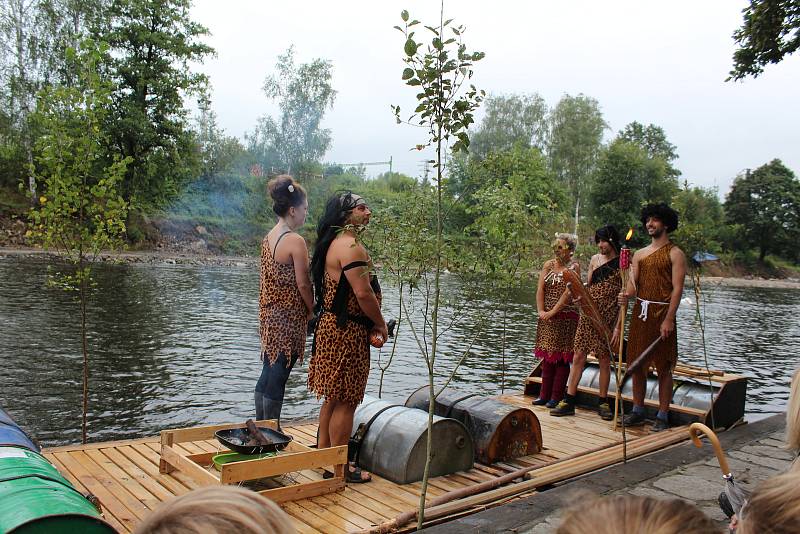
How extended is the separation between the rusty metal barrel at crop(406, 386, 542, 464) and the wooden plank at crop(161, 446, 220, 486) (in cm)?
222

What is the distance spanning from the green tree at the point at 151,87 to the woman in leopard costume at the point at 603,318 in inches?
1270

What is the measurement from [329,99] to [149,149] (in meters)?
18.7

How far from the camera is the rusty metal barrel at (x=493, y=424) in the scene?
18.3 feet

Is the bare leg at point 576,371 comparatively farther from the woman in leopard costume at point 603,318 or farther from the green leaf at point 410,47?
the green leaf at point 410,47

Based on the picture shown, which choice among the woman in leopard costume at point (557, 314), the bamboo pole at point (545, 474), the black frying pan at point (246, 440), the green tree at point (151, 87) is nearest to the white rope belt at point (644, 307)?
the woman in leopard costume at point (557, 314)

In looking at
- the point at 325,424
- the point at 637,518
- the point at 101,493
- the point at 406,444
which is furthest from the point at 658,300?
the point at 637,518

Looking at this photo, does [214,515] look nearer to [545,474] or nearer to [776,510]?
[776,510]

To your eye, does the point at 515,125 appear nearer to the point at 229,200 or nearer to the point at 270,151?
the point at 270,151

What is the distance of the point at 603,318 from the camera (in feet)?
23.7

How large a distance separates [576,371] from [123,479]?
465cm

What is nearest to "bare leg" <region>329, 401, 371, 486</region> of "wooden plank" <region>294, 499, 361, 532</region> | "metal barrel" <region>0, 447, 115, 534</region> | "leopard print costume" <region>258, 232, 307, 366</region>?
"wooden plank" <region>294, 499, 361, 532</region>

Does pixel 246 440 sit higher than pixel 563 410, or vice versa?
pixel 246 440

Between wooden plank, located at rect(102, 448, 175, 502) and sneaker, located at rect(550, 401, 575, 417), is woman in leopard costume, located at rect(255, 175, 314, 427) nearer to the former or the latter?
wooden plank, located at rect(102, 448, 175, 502)

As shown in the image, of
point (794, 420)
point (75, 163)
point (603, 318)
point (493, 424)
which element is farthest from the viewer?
point (603, 318)
